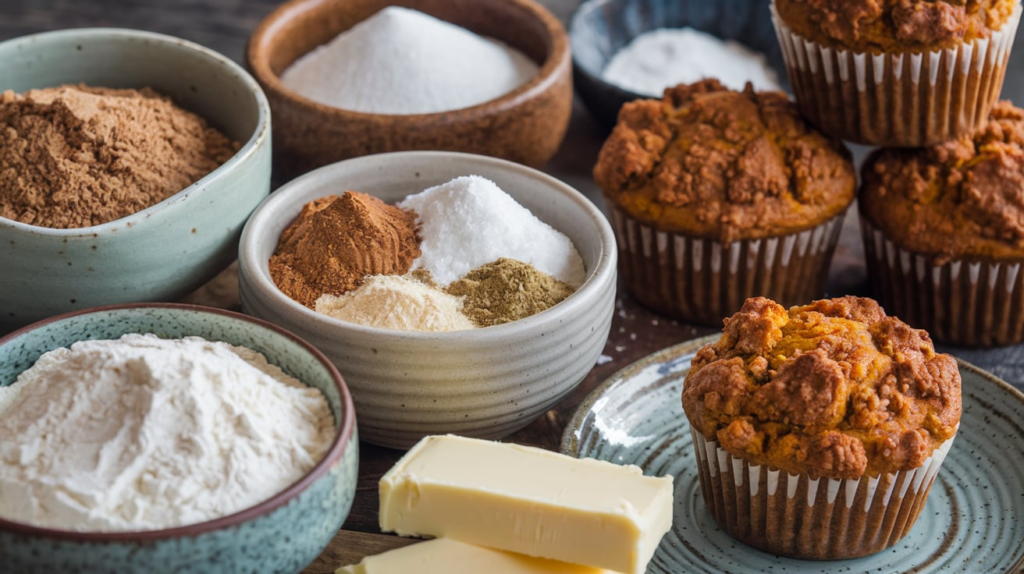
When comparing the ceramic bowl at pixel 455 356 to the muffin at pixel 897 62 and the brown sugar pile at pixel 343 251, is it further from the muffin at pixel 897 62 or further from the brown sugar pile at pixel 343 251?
the muffin at pixel 897 62

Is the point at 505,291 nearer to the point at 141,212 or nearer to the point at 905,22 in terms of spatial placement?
the point at 141,212

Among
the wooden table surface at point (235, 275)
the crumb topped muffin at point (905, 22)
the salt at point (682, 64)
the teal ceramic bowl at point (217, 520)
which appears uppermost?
the crumb topped muffin at point (905, 22)

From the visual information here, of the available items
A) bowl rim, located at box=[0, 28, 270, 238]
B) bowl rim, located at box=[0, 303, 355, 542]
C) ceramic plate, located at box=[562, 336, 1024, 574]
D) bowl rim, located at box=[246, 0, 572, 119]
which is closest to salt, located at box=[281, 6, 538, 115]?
bowl rim, located at box=[246, 0, 572, 119]

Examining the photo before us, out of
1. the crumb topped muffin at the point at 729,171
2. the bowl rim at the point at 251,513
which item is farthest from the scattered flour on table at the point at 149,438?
the crumb topped muffin at the point at 729,171

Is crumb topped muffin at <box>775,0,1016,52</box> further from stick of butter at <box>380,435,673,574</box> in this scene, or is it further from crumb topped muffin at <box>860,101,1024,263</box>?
stick of butter at <box>380,435,673,574</box>

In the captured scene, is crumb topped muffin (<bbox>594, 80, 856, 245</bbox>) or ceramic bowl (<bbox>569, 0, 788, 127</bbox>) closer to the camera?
crumb topped muffin (<bbox>594, 80, 856, 245</bbox>)

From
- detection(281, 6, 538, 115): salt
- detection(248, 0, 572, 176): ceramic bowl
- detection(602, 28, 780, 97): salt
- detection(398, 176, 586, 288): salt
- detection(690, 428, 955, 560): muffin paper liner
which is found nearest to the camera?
detection(690, 428, 955, 560): muffin paper liner
